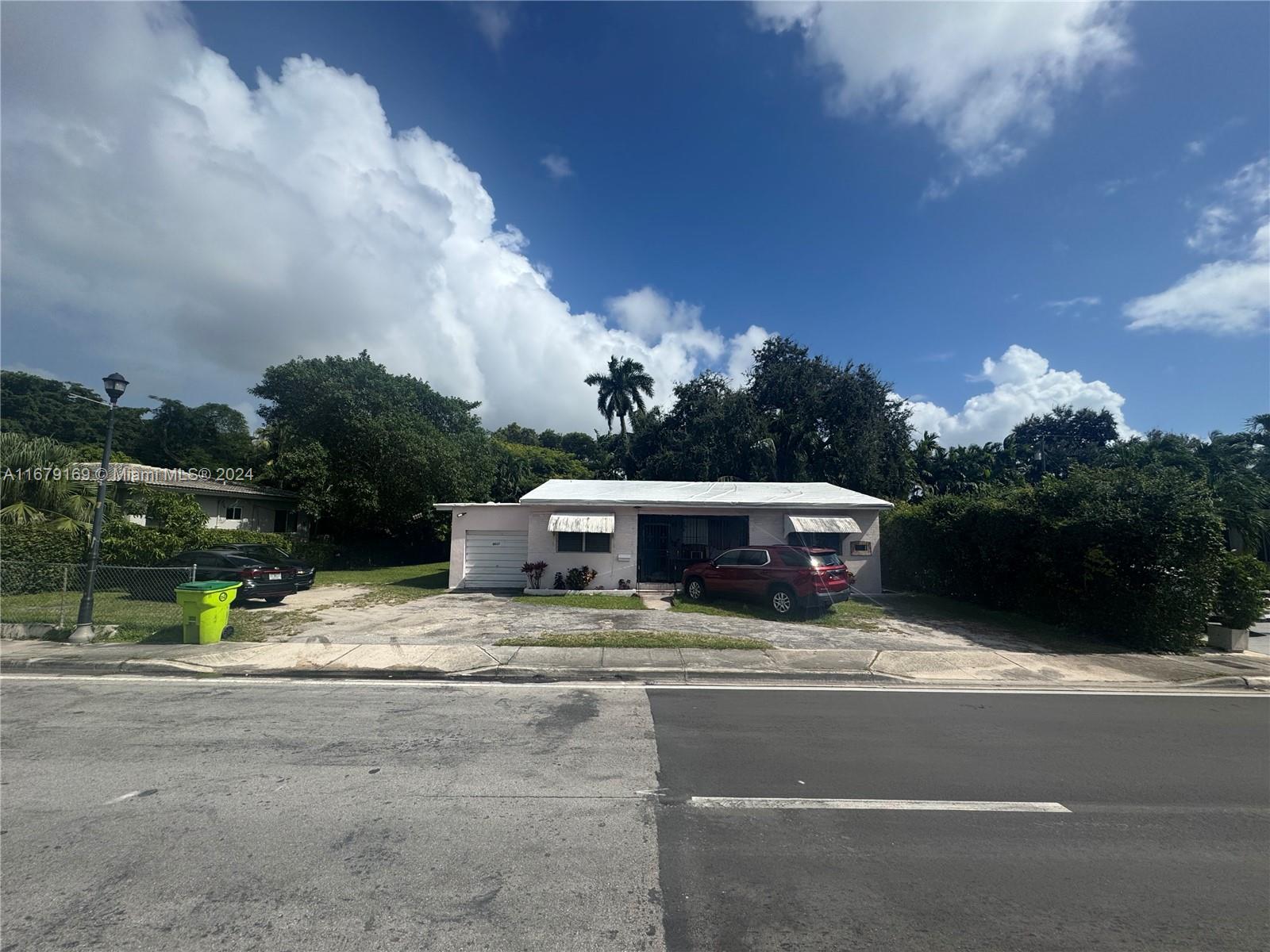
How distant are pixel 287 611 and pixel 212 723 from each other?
27.5 feet

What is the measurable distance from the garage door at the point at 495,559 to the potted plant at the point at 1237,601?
647 inches

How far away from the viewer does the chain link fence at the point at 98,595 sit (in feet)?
36.6

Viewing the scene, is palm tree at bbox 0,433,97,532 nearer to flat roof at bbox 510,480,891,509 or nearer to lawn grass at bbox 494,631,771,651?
flat roof at bbox 510,480,891,509

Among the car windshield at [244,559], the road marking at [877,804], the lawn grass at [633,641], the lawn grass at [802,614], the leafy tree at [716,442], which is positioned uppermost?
the leafy tree at [716,442]

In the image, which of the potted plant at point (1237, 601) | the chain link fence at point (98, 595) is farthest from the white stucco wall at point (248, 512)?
the potted plant at point (1237, 601)

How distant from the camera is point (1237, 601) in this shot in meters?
10.9

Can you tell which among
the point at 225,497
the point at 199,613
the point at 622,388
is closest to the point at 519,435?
the point at 622,388

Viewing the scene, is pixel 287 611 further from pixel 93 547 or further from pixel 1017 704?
pixel 1017 704

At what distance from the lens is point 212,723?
6.26 meters

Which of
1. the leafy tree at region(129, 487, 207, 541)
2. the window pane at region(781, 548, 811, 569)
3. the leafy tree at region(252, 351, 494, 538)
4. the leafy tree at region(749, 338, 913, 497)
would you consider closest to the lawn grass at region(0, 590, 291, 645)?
the leafy tree at region(129, 487, 207, 541)

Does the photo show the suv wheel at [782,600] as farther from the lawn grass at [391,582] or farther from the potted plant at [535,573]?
the lawn grass at [391,582]

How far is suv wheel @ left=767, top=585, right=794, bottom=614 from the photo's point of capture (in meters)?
14.0

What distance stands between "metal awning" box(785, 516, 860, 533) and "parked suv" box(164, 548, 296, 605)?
14.2m

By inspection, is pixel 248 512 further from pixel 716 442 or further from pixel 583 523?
pixel 716 442
